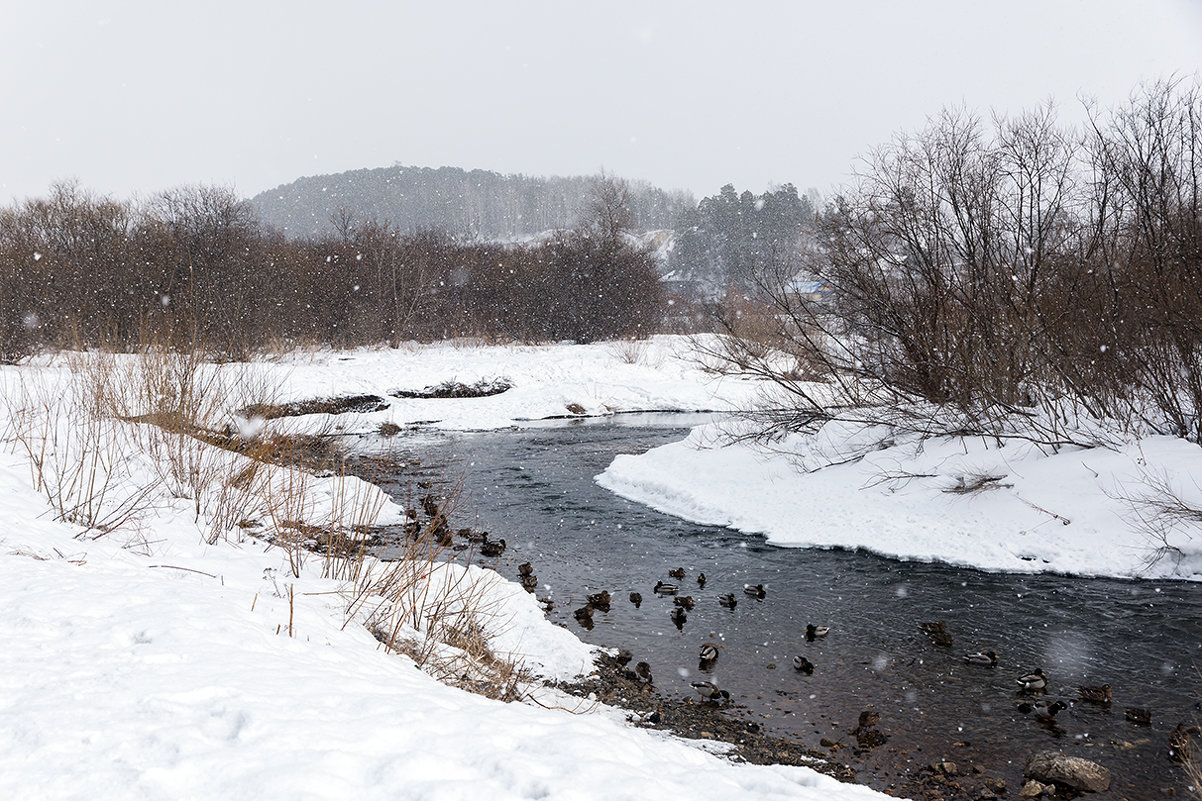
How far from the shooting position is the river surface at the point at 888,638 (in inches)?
193

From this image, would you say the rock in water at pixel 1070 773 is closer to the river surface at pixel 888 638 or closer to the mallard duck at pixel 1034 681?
the river surface at pixel 888 638

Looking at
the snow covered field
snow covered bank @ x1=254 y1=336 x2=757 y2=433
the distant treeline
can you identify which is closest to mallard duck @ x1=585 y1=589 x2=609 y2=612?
the snow covered field

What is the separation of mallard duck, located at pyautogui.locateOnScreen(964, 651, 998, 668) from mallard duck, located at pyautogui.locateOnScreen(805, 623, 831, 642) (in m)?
1.22

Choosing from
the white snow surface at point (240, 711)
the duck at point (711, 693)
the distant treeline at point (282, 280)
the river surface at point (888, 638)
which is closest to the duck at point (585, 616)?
the river surface at point (888, 638)

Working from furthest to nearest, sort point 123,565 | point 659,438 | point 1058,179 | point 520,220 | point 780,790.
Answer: point 520,220 < point 659,438 < point 1058,179 < point 123,565 < point 780,790

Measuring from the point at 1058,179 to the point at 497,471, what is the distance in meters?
12.4

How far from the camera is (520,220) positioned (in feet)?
414

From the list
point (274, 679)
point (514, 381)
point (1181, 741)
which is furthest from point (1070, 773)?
point (514, 381)

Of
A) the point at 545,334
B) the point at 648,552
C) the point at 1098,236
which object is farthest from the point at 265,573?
the point at 545,334

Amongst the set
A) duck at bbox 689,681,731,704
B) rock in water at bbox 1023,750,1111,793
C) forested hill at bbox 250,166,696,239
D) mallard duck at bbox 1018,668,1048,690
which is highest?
forested hill at bbox 250,166,696,239

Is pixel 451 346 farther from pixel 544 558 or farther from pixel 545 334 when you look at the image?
pixel 544 558

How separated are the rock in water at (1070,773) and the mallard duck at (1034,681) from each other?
3.70 ft

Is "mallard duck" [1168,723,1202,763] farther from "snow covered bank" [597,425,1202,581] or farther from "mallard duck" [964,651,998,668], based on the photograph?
"snow covered bank" [597,425,1202,581]

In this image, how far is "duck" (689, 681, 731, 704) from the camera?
553 centimetres
